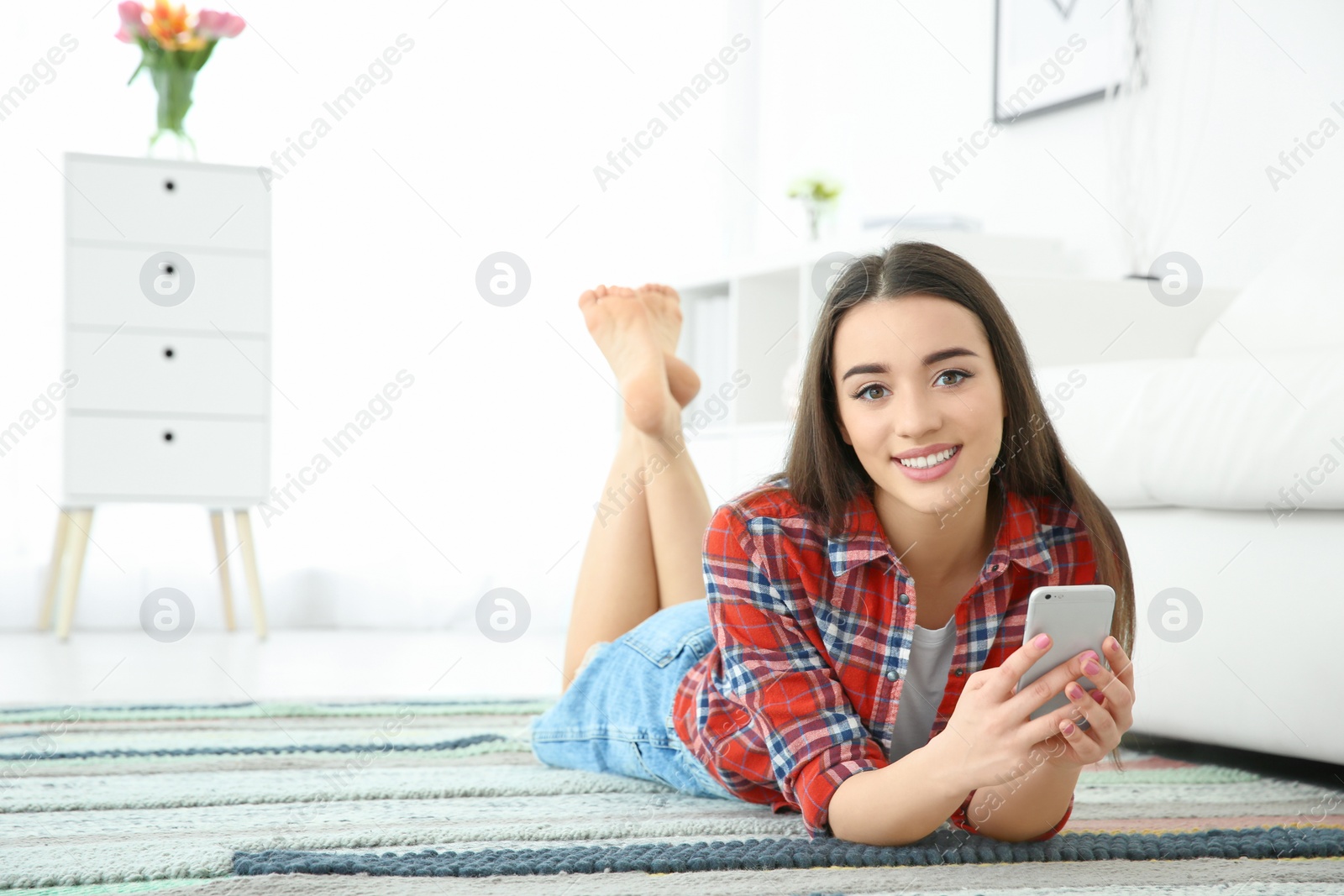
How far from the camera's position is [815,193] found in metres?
3.05

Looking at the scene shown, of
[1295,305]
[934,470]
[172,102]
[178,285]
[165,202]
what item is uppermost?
[172,102]

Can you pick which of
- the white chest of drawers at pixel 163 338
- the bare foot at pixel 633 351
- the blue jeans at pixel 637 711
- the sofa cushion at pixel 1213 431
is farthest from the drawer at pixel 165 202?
the sofa cushion at pixel 1213 431

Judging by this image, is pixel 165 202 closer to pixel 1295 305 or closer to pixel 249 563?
pixel 249 563

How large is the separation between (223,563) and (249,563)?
145 mm

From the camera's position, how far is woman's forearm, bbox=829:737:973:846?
84 cm

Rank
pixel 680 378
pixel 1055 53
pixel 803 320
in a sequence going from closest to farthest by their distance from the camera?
pixel 680 378 → pixel 803 320 → pixel 1055 53

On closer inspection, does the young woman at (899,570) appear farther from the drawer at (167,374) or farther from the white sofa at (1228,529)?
the drawer at (167,374)

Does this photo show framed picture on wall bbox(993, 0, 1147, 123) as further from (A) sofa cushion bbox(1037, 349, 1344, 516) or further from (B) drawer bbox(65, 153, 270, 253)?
(B) drawer bbox(65, 153, 270, 253)

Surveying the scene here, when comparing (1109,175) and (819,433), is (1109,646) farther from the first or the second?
(1109,175)

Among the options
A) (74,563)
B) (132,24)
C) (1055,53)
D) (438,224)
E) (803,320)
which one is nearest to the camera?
(803,320)

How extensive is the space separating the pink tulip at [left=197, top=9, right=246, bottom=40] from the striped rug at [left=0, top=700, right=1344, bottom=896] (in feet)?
6.39

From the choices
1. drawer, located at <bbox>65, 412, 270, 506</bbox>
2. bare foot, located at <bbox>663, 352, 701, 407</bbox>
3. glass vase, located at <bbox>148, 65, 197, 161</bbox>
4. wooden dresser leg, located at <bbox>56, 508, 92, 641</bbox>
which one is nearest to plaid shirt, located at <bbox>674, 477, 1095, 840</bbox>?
bare foot, located at <bbox>663, 352, 701, 407</bbox>

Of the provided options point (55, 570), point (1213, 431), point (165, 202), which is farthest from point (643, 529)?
point (55, 570)

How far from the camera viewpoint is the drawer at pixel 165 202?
2746 mm
